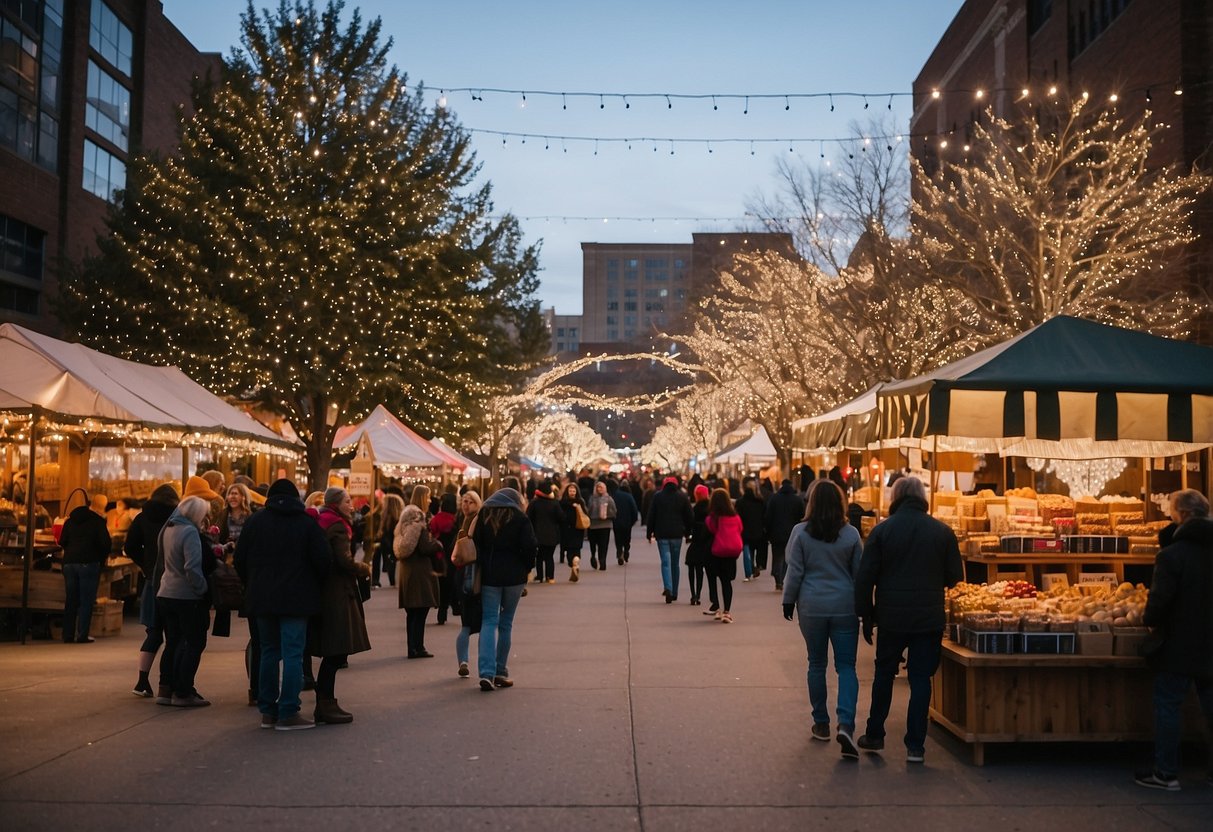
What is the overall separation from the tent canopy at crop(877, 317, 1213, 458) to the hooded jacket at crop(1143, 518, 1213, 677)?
8.66 ft

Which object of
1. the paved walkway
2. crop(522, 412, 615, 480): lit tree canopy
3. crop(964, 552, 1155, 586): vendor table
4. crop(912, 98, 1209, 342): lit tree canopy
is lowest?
the paved walkway

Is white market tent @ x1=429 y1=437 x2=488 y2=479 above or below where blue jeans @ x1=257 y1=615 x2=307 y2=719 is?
above

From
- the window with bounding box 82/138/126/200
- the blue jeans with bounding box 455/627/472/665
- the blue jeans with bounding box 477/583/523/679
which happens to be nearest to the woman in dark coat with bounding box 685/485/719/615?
the blue jeans with bounding box 455/627/472/665

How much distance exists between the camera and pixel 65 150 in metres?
39.2

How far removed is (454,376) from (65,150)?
646 inches

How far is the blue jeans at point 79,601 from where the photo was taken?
13266 millimetres

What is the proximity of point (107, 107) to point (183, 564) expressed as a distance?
126 ft

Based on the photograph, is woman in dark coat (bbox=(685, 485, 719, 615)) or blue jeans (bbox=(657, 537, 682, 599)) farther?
blue jeans (bbox=(657, 537, 682, 599))

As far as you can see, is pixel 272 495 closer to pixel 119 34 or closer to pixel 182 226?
pixel 182 226

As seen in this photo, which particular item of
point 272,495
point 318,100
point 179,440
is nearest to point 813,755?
point 272,495

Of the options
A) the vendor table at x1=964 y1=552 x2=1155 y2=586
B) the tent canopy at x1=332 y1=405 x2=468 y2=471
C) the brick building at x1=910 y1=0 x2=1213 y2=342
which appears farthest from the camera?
the brick building at x1=910 y1=0 x2=1213 y2=342

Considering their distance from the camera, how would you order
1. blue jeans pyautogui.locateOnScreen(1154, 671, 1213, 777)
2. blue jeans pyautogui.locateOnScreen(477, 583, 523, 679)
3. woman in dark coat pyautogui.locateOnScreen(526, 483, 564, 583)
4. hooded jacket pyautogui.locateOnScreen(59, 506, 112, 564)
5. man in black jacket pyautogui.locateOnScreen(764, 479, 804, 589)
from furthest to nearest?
woman in dark coat pyautogui.locateOnScreen(526, 483, 564, 583), man in black jacket pyautogui.locateOnScreen(764, 479, 804, 589), hooded jacket pyautogui.locateOnScreen(59, 506, 112, 564), blue jeans pyautogui.locateOnScreen(477, 583, 523, 679), blue jeans pyautogui.locateOnScreen(1154, 671, 1213, 777)

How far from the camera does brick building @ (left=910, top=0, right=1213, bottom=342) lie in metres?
29.1

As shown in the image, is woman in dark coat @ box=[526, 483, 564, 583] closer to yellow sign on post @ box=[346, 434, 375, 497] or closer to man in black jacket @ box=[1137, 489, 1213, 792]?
yellow sign on post @ box=[346, 434, 375, 497]
